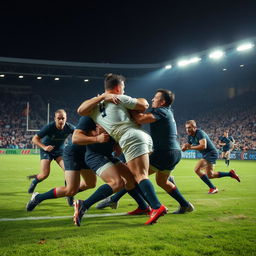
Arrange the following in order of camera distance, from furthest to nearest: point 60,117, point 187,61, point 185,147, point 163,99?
point 187,61
point 185,147
point 60,117
point 163,99

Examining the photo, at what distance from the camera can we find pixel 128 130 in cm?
521

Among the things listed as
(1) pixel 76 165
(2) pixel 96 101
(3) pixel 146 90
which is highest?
(3) pixel 146 90

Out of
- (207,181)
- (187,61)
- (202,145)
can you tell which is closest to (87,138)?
(202,145)

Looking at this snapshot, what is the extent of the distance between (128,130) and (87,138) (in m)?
0.60

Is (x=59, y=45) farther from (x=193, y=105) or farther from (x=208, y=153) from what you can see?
(x=208, y=153)

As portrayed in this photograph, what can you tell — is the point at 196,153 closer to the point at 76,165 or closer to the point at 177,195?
the point at 177,195

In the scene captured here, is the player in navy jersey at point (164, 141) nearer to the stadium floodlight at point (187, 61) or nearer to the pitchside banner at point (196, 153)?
the pitchside banner at point (196, 153)

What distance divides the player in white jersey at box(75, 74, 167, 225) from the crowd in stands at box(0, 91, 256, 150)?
3007 centimetres

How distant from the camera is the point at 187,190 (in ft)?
33.8

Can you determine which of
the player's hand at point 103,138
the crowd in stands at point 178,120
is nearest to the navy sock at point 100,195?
the player's hand at point 103,138

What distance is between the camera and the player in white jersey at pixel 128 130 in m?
5.16

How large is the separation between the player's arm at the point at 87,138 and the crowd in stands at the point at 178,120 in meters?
30.2

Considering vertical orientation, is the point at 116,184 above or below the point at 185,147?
below

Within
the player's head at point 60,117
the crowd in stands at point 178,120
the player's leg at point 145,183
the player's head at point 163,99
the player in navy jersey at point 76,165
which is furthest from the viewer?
the crowd in stands at point 178,120
